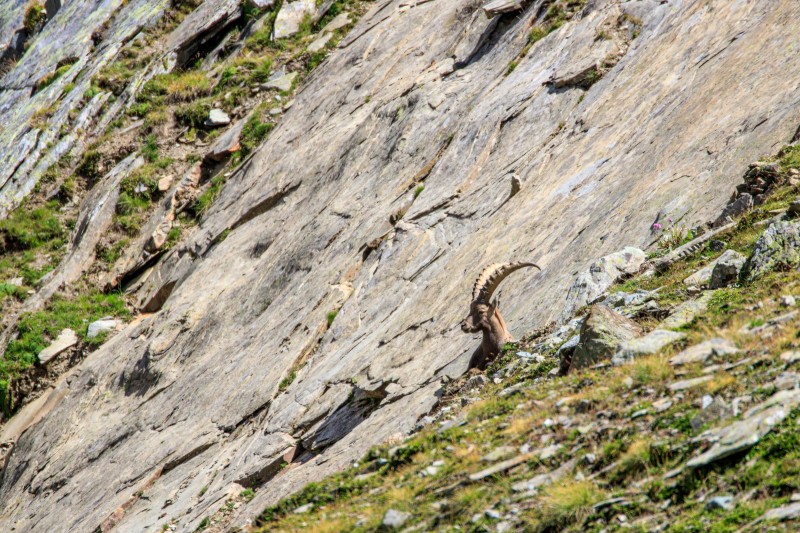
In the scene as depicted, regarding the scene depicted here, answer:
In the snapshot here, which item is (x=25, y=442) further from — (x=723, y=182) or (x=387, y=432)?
(x=723, y=182)

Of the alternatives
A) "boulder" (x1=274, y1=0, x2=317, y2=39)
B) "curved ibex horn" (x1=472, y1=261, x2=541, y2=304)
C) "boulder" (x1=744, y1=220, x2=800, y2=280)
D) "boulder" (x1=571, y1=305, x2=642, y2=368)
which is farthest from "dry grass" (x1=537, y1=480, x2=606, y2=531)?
"boulder" (x1=274, y1=0, x2=317, y2=39)

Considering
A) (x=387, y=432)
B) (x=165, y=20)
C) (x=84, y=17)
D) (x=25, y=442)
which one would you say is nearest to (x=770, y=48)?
(x=387, y=432)

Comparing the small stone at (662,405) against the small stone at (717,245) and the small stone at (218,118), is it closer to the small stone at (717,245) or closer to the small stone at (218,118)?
the small stone at (717,245)

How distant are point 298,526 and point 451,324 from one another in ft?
20.9

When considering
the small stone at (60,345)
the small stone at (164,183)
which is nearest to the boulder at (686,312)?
the small stone at (60,345)

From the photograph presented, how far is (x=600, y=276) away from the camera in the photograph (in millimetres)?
11586

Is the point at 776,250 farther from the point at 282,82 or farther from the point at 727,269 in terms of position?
the point at 282,82

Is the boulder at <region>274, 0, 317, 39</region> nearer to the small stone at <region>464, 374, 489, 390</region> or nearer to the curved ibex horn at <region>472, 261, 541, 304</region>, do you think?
the curved ibex horn at <region>472, 261, 541, 304</region>

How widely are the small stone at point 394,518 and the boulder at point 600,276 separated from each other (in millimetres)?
4956

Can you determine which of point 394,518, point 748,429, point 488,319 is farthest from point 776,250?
point 394,518

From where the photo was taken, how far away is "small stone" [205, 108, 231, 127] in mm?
29219

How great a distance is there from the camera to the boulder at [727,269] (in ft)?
31.0

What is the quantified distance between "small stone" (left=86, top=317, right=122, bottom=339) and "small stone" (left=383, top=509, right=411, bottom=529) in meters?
19.0

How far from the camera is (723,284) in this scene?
375 inches
